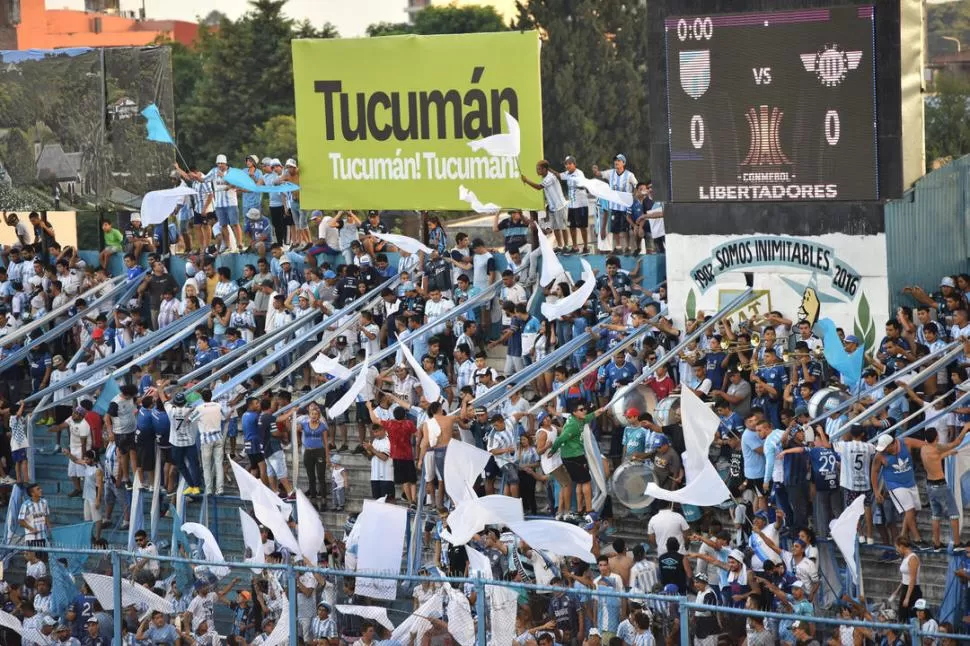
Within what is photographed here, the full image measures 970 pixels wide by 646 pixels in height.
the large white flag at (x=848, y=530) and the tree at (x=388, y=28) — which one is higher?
the tree at (x=388, y=28)

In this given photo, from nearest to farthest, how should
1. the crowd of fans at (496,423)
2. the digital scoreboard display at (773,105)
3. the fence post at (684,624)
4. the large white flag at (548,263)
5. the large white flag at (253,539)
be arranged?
1. the fence post at (684,624)
2. the crowd of fans at (496,423)
3. the large white flag at (253,539)
4. the digital scoreboard display at (773,105)
5. the large white flag at (548,263)

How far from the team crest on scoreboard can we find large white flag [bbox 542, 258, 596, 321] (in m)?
2.34

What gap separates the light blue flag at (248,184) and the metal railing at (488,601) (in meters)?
8.61

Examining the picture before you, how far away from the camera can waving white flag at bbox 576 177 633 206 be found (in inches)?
819

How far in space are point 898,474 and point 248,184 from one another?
1139 centimetres

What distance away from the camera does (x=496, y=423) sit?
57.8 feet

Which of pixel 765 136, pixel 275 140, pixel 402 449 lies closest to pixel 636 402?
pixel 402 449

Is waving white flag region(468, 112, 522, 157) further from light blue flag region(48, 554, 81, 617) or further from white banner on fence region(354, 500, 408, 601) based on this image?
light blue flag region(48, 554, 81, 617)

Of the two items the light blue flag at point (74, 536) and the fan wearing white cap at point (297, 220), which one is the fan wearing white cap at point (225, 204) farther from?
the light blue flag at point (74, 536)

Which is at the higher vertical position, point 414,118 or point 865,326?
point 414,118

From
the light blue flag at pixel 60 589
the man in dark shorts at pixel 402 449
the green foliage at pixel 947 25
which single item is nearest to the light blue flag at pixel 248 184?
the man in dark shorts at pixel 402 449

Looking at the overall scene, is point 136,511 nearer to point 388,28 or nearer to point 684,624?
point 684,624

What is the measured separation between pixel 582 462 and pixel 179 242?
34.1 feet

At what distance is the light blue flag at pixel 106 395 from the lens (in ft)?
67.7
